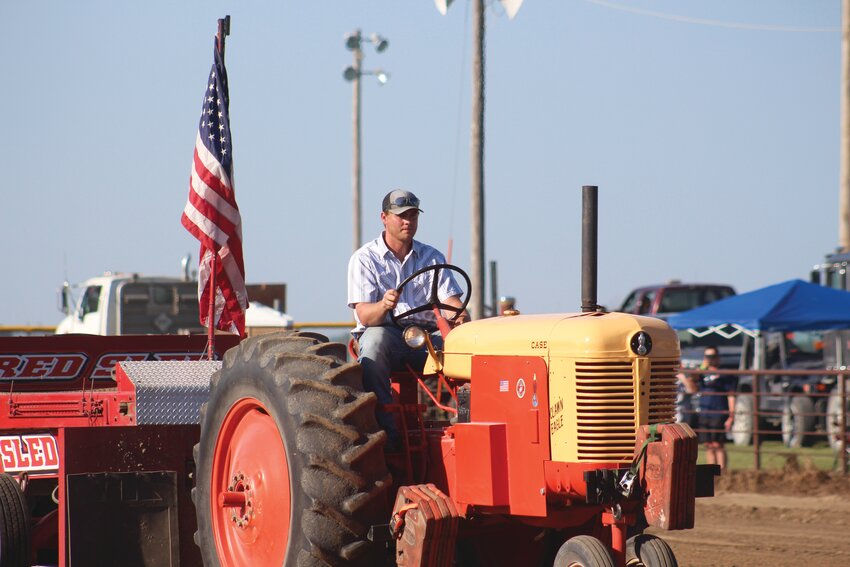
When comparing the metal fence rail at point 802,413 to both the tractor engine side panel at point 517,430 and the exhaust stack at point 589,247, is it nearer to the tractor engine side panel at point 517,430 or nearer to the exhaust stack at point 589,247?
the exhaust stack at point 589,247

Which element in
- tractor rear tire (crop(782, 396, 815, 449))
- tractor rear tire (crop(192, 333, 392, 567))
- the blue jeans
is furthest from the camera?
tractor rear tire (crop(782, 396, 815, 449))

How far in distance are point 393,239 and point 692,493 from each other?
238 centimetres

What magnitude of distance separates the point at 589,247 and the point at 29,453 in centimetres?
369

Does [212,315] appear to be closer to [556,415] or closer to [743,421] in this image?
[556,415]

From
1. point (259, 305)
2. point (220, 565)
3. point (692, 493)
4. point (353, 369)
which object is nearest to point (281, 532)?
point (220, 565)

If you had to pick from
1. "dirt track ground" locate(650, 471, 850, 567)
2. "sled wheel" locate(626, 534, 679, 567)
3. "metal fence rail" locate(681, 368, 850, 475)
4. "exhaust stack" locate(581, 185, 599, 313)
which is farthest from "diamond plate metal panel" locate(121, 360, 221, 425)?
"metal fence rail" locate(681, 368, 850, 475)

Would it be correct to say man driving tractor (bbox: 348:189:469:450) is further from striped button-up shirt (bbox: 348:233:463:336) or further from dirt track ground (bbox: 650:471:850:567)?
dirt track ground (bbox: 650:471:850:567)

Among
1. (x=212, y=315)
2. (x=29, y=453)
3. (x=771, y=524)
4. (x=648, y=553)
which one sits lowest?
(x=771, y=524)

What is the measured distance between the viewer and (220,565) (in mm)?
6684

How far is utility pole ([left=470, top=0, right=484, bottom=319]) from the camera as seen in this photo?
1808 cm

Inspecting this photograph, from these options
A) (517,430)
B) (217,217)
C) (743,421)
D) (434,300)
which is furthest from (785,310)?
(517,430)

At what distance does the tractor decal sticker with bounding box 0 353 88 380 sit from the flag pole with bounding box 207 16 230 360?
86 cm

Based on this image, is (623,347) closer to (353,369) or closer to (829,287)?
(353,369)

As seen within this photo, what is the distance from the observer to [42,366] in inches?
349
